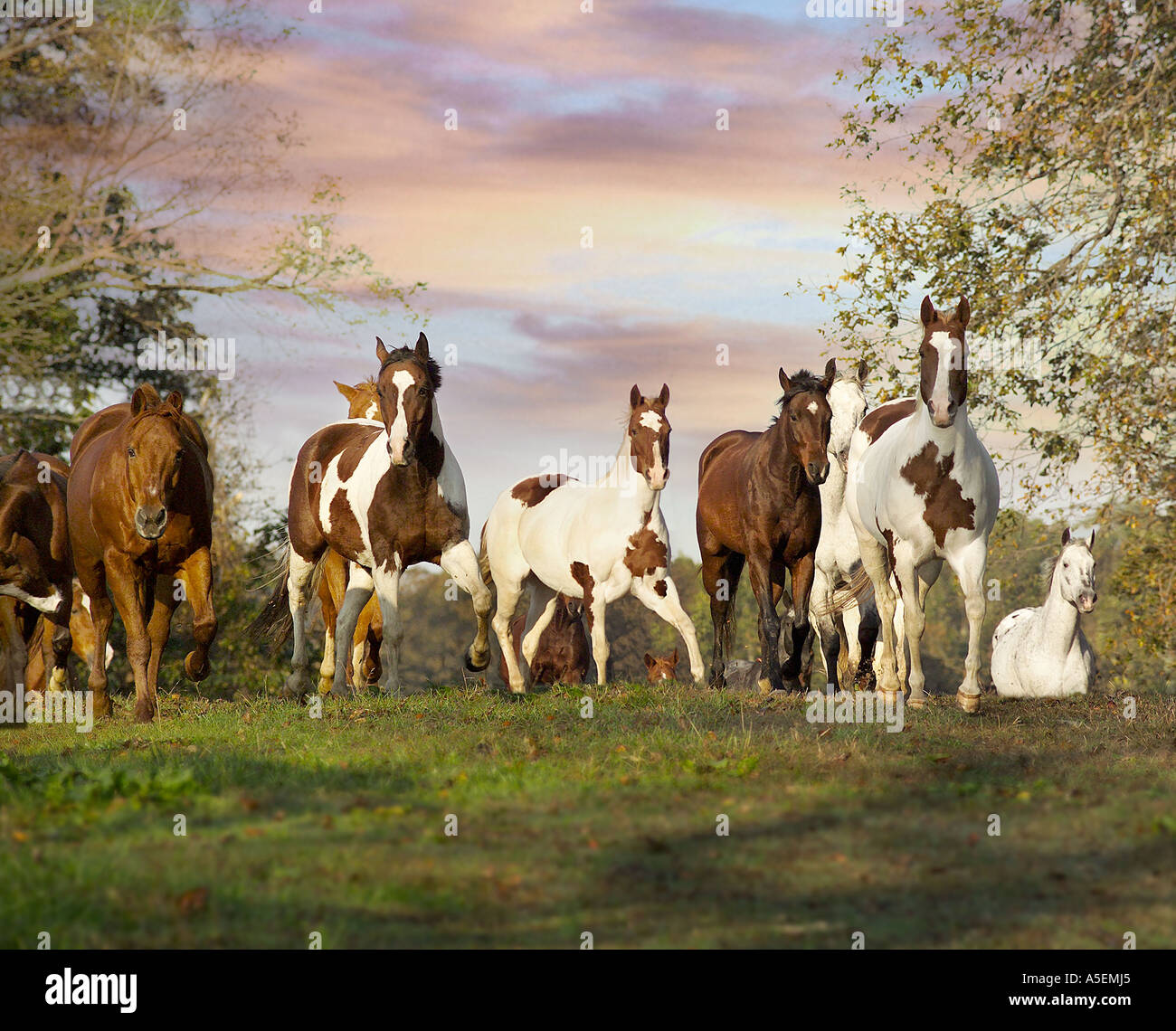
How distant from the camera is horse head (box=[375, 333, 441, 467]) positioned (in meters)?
12.4

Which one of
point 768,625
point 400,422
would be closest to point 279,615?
point 400,422

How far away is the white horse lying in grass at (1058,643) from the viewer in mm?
13492

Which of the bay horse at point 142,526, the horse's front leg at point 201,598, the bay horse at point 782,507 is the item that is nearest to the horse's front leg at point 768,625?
the bay horse at point 782,507

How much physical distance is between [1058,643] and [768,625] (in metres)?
3.65

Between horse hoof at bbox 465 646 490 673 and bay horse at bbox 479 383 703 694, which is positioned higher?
bay horse at bbox 479 383 703 694

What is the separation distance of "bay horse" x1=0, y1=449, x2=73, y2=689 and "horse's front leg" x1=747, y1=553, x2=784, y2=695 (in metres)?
7.43

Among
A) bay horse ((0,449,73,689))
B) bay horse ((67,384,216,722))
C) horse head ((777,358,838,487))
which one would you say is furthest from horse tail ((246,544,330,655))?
horse head ((777,358,838,487))

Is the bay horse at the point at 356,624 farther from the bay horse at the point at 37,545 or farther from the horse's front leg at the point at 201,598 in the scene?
the bay horse at the point at 37,545

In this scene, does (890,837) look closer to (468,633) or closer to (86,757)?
(86,757)

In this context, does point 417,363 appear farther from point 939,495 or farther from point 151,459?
point 939,495

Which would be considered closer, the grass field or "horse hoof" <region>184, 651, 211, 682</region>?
the grass field

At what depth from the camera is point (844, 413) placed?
14.2 m

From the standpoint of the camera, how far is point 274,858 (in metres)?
5.76

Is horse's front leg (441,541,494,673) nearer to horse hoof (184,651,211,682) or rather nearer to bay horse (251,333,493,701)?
bay horse (251,333,493,701)
